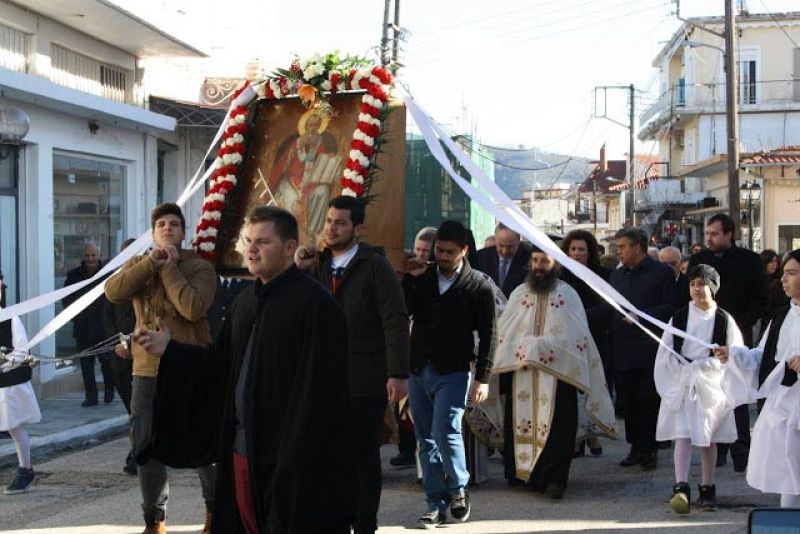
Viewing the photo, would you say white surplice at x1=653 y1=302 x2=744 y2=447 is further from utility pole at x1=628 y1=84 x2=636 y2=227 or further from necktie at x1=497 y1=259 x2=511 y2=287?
utility pole at x1=628 y1=84 x2=636 y2=227

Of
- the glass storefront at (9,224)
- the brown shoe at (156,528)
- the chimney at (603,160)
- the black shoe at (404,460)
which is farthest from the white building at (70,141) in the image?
the chimney at (603,160)

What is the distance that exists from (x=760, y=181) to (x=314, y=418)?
38.6m

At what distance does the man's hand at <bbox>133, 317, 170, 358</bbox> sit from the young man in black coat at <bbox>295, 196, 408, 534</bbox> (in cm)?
182

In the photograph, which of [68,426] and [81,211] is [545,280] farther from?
[81,211]

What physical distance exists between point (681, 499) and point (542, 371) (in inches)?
62.1

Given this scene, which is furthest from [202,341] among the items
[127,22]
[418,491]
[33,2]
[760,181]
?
[760,181]

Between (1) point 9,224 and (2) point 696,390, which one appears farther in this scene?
(1) point 9,224

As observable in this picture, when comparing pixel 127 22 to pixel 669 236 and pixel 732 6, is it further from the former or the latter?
pixel 669 236

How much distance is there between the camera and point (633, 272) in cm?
1041

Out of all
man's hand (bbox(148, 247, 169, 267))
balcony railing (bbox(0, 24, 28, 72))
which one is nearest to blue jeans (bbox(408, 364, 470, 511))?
man's hand (bbox(148, 247, 169, 267))

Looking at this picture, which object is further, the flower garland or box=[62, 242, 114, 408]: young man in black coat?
box=[62, 242, 114, 408]: young man in black coat

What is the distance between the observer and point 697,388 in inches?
334

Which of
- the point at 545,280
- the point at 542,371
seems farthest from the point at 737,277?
the point at 542,371

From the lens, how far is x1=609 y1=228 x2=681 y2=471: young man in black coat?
10234 millimetres
